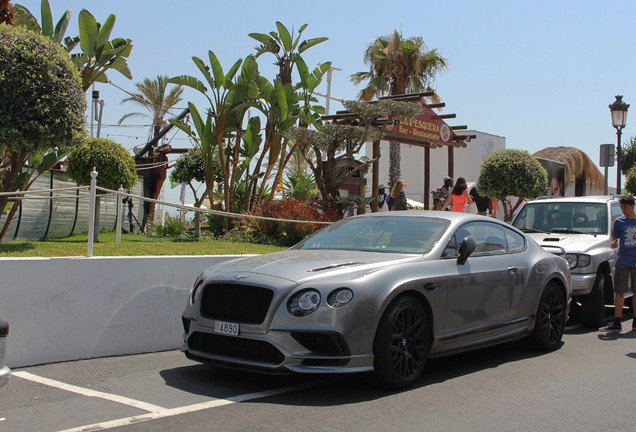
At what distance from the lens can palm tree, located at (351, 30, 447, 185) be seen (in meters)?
31.6

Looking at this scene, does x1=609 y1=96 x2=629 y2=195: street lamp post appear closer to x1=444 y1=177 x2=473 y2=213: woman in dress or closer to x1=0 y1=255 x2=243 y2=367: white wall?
x1=444 y1=177 x2=473 y2=213: woman in dress

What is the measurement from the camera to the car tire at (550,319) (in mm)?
8125

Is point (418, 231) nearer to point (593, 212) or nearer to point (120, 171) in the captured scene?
point (593, 212)

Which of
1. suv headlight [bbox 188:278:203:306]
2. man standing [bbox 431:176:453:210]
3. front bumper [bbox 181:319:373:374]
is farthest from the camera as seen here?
man standing [bbox 431:176:453:210]

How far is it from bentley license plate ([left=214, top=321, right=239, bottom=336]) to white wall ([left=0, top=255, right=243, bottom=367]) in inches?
74.1

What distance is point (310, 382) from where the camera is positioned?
21.5 feet

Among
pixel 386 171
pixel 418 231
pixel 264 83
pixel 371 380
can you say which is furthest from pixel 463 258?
pixel 386 171

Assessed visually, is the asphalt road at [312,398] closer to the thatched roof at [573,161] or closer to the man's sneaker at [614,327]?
the man's sneaker at [614,327]

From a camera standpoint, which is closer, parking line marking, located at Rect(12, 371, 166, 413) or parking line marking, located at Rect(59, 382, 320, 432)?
parking line marking, located at Rect(59, 382, 320, 432)

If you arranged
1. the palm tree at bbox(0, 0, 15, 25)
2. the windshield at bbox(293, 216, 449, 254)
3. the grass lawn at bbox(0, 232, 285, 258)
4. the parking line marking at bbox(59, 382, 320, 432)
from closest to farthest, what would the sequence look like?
the parking line marking at bbox(59, 382, 320, 432), the windshield at bbox(293, 216, 449, 254), the grass lawn at bbox(0, 232, 285, 258), the palm tree at bbox(0, 0, 15, 25)

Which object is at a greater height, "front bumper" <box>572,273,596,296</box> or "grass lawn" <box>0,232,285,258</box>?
"grass lawn" <box>0,232,285,258</box>

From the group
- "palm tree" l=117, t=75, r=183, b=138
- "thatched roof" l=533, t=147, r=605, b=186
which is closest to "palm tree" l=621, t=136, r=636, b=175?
"thatched roof" l=533, t=147, r=605, b=186

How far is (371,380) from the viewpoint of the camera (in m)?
6.18

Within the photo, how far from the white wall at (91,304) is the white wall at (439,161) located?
976 inches
